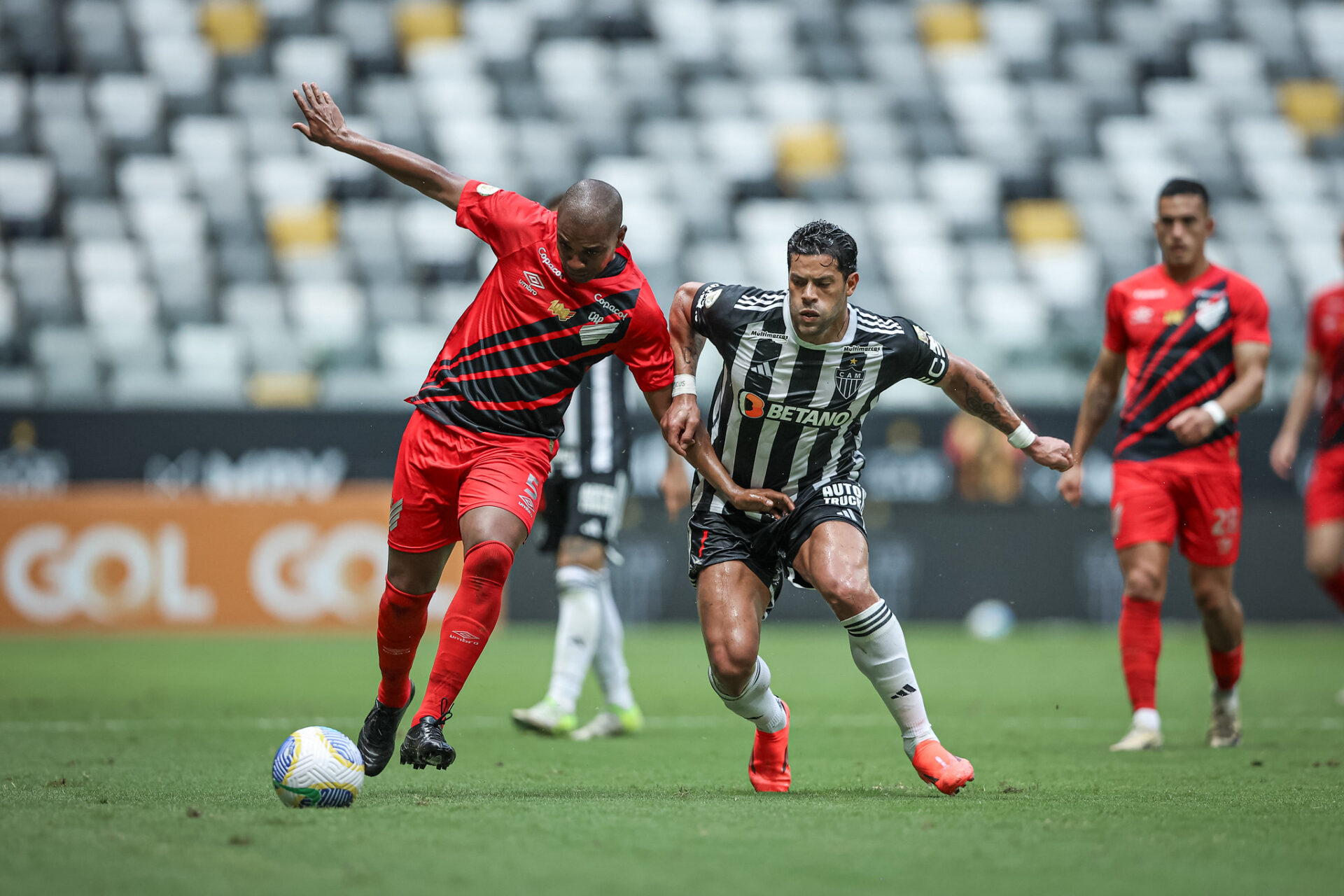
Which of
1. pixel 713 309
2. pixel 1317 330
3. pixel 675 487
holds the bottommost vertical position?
pixel 675 487

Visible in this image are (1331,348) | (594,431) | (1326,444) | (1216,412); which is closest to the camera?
(1216,412)

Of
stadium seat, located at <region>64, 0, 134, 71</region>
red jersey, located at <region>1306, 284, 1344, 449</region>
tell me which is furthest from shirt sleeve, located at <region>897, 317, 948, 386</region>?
stadium seat, located at <region>64, 0, 134, 71</region>

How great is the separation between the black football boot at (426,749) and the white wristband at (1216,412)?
3921 millimetres

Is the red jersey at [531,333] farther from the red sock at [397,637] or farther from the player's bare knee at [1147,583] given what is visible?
the player's bare knee at [1147,583]

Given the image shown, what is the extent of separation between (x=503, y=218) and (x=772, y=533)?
1.50 metres

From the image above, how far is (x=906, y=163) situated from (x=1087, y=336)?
4.95m

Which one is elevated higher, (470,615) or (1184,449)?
(1184,449)

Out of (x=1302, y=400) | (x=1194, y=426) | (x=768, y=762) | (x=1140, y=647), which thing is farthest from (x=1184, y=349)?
(x=768, y=762)

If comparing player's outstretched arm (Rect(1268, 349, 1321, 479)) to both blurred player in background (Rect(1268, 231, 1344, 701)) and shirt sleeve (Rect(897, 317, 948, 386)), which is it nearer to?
blurred player in background (Rect(1268, 231, 1344, 701))

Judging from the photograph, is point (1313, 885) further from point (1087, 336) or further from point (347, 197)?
point (347, 197)

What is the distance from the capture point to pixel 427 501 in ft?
17.7

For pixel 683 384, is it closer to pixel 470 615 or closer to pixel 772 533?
pixel 772 533

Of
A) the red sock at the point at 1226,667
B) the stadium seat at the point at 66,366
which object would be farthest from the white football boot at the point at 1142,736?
the stadium seat at the point at 66,366

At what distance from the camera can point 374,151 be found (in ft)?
17.8
